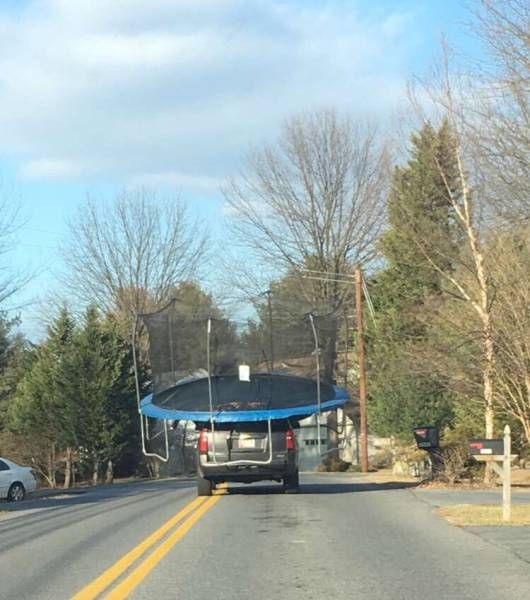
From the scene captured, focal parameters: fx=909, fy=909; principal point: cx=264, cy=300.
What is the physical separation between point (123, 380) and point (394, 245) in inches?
564

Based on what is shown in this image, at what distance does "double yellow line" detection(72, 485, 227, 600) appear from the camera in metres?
8.09

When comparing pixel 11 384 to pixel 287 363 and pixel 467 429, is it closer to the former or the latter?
pixel 467 429

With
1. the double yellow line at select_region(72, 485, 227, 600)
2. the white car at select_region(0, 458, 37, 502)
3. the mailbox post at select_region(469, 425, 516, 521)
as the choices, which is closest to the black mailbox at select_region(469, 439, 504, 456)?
the mailbox post at select_region(469, 425, 516, 521)

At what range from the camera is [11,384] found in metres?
48.0

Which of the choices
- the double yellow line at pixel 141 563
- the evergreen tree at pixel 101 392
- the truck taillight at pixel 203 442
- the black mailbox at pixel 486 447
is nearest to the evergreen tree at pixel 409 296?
the truck taillight at pixel 203 442

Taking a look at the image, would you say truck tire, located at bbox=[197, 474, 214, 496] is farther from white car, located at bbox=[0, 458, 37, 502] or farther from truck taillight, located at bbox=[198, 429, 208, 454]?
white car, located at bbox=[0, 458, 37, 502]

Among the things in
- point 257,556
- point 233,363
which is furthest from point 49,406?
point 257,556

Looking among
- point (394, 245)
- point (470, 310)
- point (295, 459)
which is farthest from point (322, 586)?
point (394, 245)

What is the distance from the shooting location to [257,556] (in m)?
10.1

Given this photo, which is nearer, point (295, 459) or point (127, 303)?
point (295, 459)

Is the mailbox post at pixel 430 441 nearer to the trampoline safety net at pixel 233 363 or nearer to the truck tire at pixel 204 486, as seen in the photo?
the trampoline safety net at pixel 233 363

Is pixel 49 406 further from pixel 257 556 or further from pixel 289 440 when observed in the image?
pixel 257 556

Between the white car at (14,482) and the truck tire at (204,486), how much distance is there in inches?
285

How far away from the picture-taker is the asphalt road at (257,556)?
8164 mm
